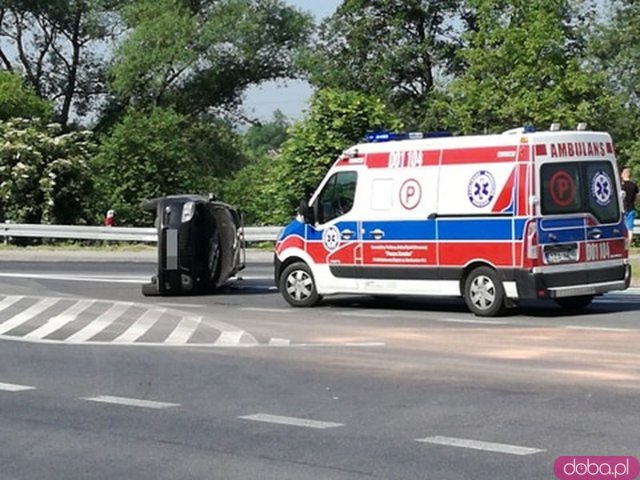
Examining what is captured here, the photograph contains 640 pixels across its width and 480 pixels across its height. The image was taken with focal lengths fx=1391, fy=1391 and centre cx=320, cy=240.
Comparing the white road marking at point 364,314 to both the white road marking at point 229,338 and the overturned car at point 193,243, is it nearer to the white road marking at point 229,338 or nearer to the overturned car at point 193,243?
the white road marking at point 229,338

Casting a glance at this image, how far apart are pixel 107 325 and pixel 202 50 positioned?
40.3 metres

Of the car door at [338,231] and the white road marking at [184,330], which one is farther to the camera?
the car door at [338,231]

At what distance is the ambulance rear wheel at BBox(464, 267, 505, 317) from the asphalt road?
0.22 m

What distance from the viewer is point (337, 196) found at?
61.4 ft

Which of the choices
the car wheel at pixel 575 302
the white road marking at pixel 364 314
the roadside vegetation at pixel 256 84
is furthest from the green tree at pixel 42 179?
the car wheel at pixel 575 302

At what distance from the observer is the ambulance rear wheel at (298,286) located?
19078 mm

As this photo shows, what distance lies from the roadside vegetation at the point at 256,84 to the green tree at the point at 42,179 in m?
0.05

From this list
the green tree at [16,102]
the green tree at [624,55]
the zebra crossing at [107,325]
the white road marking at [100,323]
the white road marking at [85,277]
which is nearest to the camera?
the zebra crossing at [107,325]

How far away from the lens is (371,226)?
717 inches

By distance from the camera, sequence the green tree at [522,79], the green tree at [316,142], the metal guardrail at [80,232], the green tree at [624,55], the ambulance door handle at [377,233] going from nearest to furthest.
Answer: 1. the ambulance door handle at [377,233]
2. the metal guardrail at [80,232]
3. the green tree at [316,142]
4. the green tree at [522,79]
5. the green tree at [624,55]

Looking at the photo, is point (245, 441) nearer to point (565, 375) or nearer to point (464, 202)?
point (565, 375)

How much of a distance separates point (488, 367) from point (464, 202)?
4.93 m

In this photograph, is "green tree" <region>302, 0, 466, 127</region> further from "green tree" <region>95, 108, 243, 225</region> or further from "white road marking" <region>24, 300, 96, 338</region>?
"white road marking" <region>24, 300, 96, 338</region>

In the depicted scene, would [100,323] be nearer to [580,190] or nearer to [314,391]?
[580,190]
